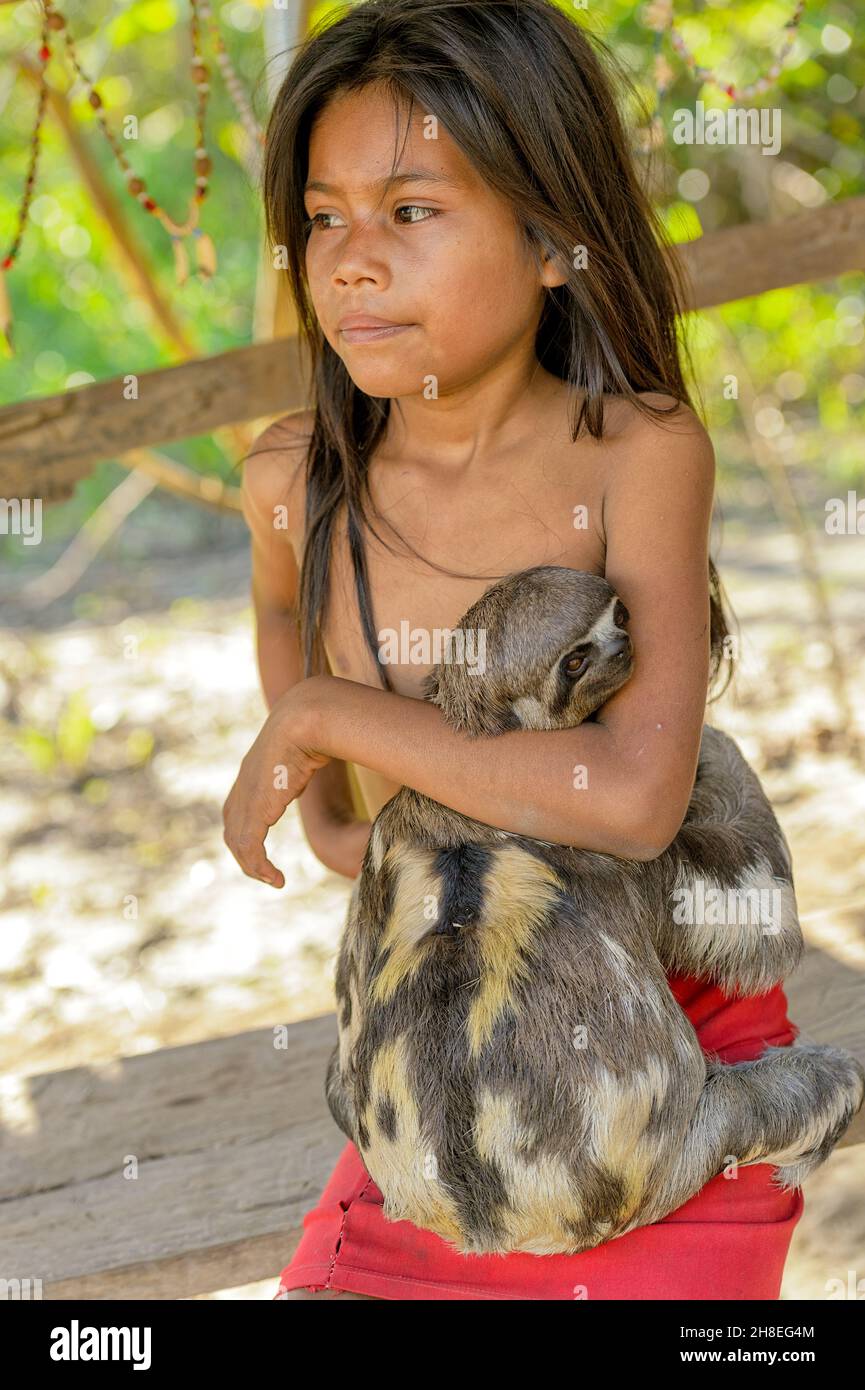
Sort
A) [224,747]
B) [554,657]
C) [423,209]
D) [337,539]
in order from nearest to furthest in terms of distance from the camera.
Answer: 1. [554,657]
2. [423,209]
3. [337,539]
4. [224,747]

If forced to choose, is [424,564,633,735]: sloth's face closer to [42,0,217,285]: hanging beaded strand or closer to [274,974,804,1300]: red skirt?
[274,974,804,1300]: red skirt

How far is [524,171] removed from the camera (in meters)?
1.73

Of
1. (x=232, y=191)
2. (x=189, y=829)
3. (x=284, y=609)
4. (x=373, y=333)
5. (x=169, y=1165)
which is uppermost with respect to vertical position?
(x=232, y=191)

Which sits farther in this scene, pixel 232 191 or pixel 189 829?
pixel 232 191


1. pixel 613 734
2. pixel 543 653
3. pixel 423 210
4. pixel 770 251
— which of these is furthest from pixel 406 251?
pixel 770 251

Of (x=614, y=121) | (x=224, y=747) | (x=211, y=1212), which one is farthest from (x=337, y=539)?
(x=224, y=747)

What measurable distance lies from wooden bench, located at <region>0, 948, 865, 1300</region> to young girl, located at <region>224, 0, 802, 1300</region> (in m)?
0.32

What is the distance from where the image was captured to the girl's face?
66.6 inches

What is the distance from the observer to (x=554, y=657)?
1.58 metres

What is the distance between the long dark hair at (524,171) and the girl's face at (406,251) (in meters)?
0.03

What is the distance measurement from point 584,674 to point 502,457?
47 cm

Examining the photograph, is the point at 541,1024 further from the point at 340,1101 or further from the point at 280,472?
the point at 280,472

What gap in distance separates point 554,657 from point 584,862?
0.25m
